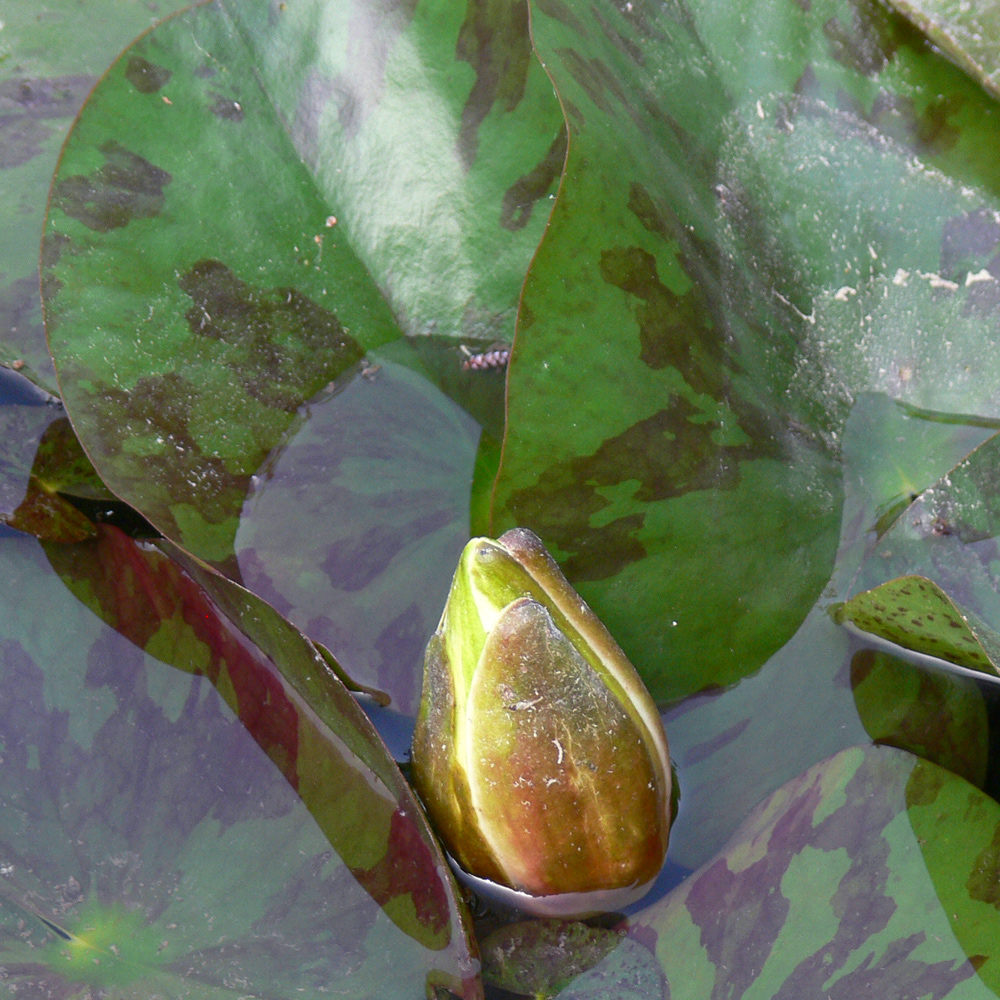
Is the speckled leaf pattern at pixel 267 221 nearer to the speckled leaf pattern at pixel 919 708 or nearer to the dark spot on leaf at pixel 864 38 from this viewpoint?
the dark spot on leaf at pixel 864 38

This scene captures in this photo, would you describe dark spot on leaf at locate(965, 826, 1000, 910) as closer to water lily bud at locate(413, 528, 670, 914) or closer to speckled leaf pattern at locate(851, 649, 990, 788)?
speckled leaf pattern at locate(851, 649, 990, 788)

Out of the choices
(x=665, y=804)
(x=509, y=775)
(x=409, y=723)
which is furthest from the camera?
(x=409, y=723)

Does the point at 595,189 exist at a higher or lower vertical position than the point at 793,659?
higher

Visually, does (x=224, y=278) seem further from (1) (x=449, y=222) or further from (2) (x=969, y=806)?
(2) (x=969, y=806)

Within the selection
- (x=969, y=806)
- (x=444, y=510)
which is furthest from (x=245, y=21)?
(x=969, y=806)

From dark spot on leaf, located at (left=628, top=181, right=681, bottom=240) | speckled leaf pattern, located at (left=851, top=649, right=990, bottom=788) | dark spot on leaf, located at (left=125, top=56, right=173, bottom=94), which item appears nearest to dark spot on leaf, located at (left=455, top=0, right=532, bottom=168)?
dark spot on leaf, located at (left=628, top=181, right=681, bottom=240)

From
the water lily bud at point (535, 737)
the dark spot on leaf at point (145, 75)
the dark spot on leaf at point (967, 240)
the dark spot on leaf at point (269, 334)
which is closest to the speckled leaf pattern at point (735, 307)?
the dark spot on leaf at point (967, 240)
